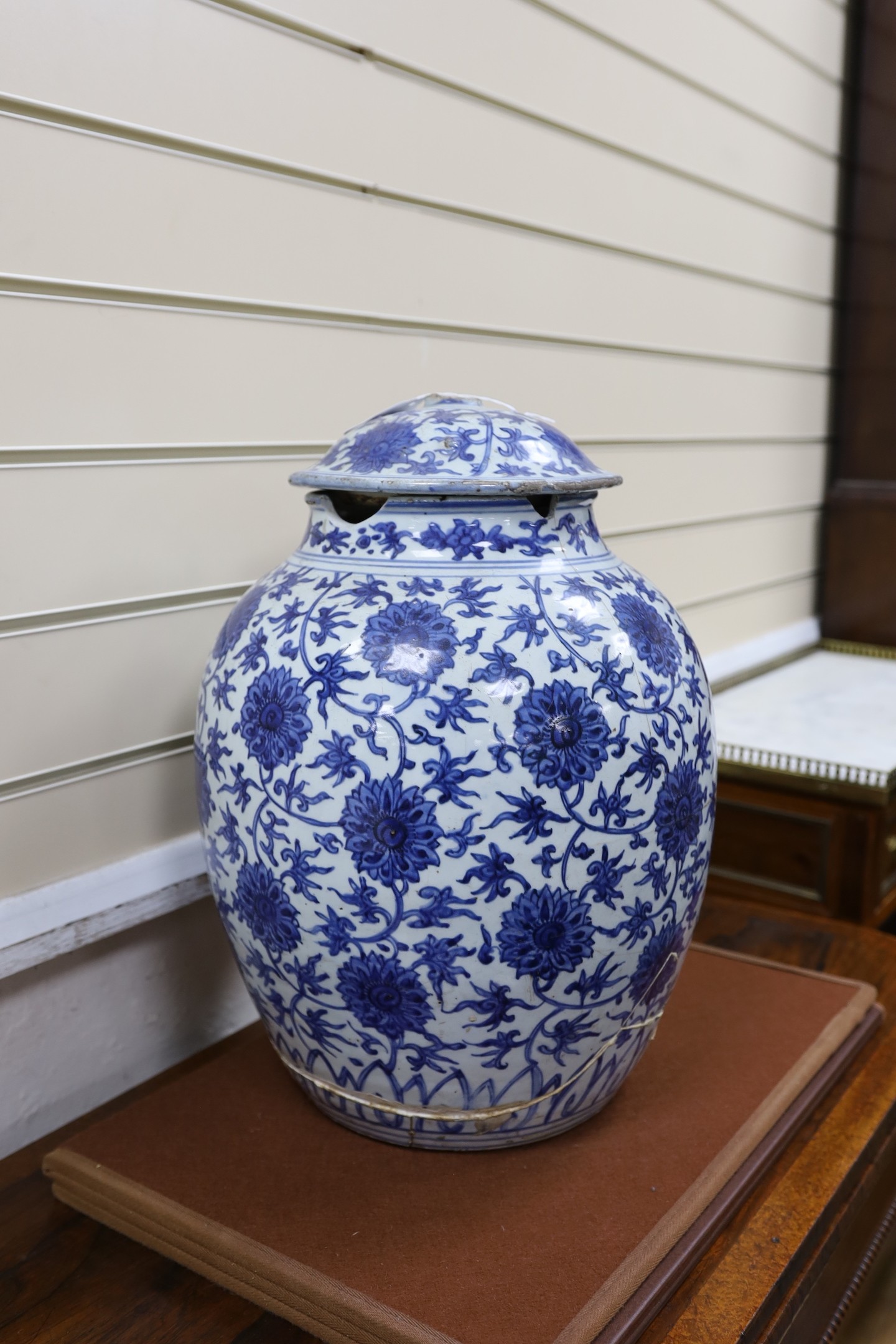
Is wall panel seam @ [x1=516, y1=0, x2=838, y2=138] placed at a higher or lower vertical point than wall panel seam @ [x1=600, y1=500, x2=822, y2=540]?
higher

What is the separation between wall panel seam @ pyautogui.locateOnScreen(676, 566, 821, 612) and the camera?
1795 mm

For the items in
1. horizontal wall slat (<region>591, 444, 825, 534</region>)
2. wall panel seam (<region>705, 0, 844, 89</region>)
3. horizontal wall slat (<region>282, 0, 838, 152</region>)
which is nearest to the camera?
horizontal wall slat (<region>282, 0, 838, 152</region>)

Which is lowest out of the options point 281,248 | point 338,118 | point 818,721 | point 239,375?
point 818,721

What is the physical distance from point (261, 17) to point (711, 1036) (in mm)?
980

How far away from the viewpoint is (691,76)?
1.65m

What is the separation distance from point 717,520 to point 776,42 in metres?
0.79

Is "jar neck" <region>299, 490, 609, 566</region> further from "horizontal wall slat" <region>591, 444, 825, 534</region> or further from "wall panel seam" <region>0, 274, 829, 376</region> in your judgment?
"horizontal wall slat" <region>591, 444, 825, 534</region>

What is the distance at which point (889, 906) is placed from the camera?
1.57 metres

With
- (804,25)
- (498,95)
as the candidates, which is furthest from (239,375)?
(804,25)

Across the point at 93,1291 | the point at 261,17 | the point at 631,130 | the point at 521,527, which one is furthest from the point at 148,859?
the point at 631,130

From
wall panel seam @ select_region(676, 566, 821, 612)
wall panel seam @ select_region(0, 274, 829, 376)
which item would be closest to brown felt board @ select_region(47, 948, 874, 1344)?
wall panel seam @ select_region(0, 274, 829, 376)

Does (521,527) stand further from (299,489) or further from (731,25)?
(731,25)

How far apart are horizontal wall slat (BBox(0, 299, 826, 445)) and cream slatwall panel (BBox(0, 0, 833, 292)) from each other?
15 centimetres

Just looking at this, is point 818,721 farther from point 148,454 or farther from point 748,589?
point 148,454
